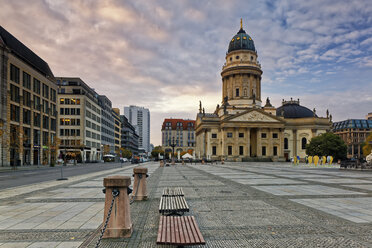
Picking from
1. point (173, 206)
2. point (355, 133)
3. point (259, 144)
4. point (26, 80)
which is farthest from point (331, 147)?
point (355, 133)

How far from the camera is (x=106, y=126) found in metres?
104

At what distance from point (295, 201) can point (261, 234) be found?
5.04m

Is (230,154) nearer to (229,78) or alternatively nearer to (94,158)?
(229,78)

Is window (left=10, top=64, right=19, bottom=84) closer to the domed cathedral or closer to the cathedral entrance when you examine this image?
the domed cathedral

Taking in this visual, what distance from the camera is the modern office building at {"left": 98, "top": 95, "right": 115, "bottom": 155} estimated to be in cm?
9738

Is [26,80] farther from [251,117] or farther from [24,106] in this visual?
[251,117]

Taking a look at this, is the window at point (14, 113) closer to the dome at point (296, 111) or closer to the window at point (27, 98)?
the window at point (27, 98)

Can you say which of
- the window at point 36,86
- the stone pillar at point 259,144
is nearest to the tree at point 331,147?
the stone pillar at point 259,144

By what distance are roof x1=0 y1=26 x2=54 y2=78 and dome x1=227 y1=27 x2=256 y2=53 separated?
62.1 metres

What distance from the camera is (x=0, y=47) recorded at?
136ft

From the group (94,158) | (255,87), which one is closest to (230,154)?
(255,87)

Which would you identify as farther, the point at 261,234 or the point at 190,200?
the point at 190,200

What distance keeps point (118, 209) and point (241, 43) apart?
9386 cm

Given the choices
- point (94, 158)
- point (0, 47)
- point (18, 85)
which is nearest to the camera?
point (0, 47)
